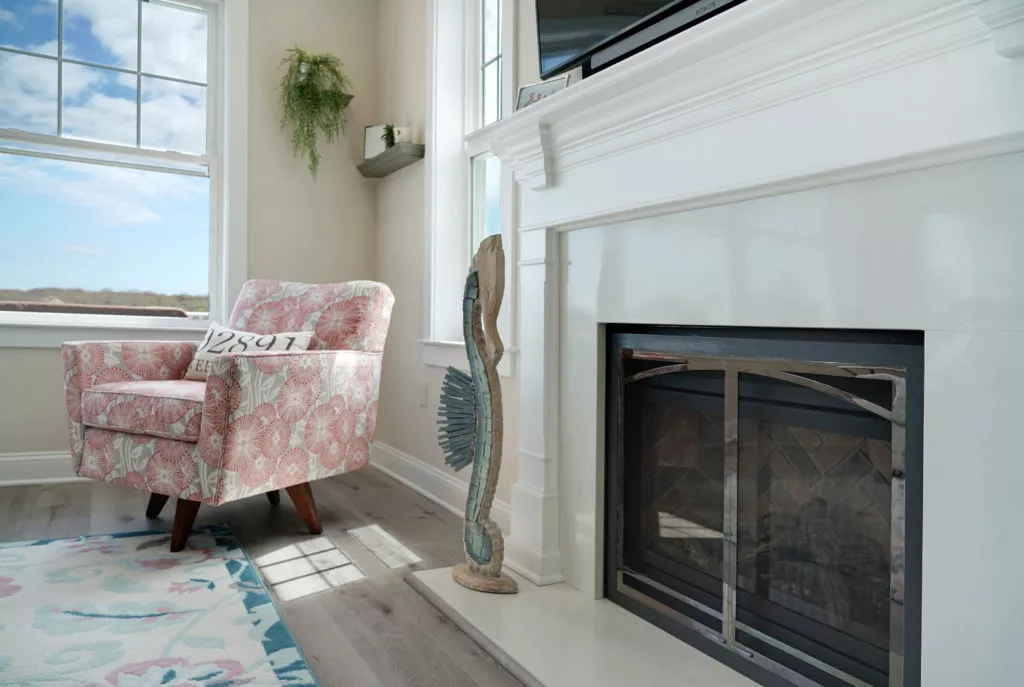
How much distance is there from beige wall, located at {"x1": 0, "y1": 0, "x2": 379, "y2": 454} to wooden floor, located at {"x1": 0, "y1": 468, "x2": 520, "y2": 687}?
3.55 feet

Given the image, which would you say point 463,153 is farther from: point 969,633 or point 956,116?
point 969,633

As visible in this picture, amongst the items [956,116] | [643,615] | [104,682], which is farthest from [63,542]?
[956,116]

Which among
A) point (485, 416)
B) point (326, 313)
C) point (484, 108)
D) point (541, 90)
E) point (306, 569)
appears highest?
point (484, 108)

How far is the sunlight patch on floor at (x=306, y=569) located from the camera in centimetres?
193

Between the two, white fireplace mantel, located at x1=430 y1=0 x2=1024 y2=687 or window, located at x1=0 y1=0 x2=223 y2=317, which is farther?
window, located at x1=0 y1=0 x2=223 y2=317

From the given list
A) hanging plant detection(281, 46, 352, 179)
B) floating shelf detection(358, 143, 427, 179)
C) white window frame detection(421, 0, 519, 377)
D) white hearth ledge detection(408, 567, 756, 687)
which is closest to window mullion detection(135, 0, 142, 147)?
hanging plant detection(281, 46, 352, 179)

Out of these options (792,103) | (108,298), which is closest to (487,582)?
(792,103)

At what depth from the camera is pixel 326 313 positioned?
2.64m

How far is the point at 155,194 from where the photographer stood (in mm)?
3432

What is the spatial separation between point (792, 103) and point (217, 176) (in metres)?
2.97

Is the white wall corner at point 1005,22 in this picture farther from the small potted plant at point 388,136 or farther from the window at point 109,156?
the window at point 109,156

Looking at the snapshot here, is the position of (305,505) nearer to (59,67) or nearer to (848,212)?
(848,212)

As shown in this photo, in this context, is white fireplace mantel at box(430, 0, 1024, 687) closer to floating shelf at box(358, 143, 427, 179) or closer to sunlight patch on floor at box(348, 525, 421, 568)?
sunlight patch on floor at box(348, 525, 421, 568)

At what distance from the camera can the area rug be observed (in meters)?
1.45
